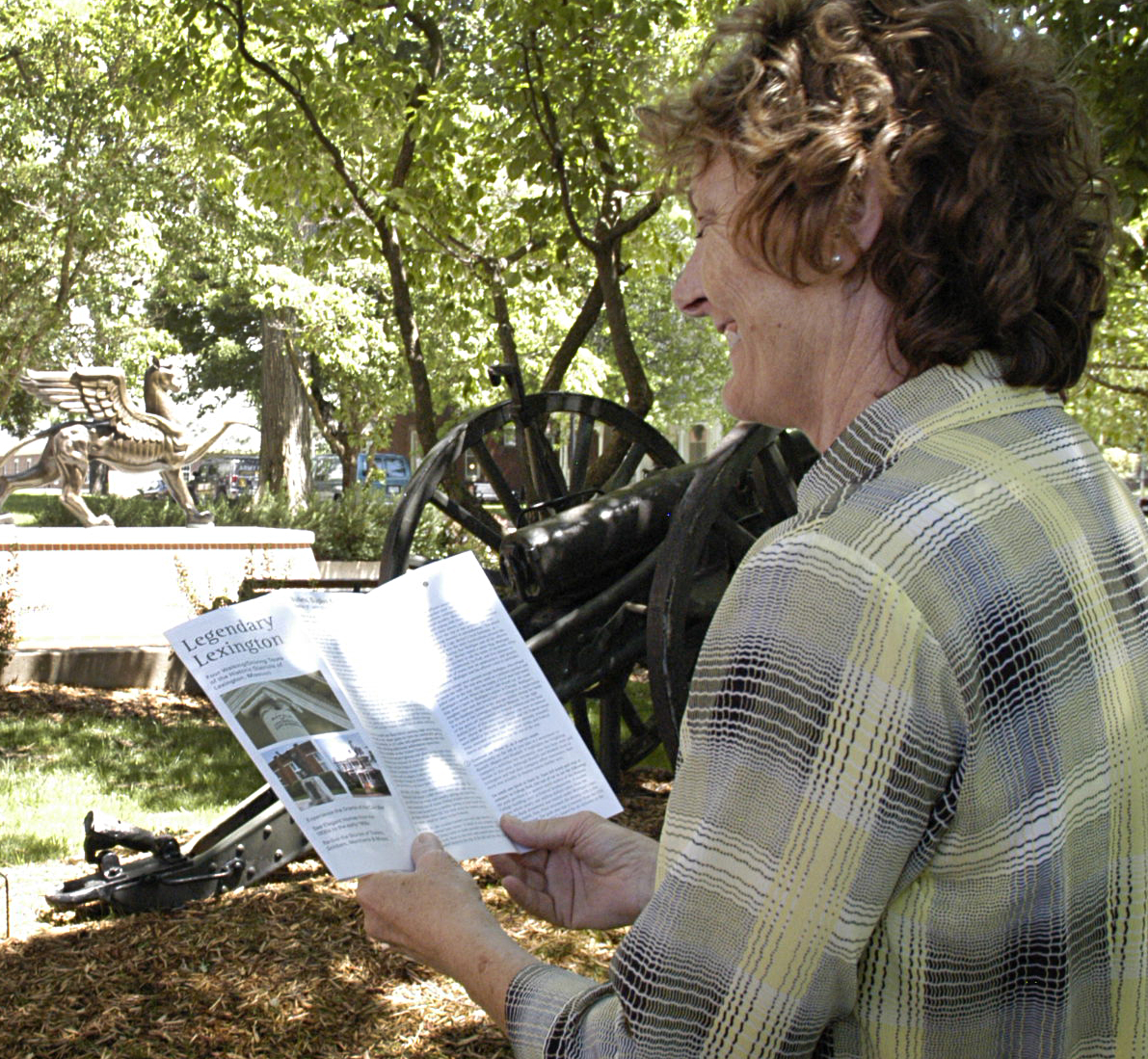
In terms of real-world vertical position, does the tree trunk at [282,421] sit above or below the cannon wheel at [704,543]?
below

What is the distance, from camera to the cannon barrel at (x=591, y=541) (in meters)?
4.44

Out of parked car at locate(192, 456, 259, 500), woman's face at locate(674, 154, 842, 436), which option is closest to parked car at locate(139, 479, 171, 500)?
parked car at locate(192, 456, 259, 500)

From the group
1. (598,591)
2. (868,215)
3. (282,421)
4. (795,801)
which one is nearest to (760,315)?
(868,215)

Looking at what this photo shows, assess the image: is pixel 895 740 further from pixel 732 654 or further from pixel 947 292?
pixel 947 292

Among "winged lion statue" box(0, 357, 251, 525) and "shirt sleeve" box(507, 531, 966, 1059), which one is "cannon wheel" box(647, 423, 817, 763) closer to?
"shirt sleeve" box(507, 531, 966, 1059)

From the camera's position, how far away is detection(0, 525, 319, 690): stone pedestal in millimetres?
11211

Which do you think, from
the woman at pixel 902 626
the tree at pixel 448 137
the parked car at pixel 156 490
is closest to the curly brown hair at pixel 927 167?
the woman at pixel 902 626

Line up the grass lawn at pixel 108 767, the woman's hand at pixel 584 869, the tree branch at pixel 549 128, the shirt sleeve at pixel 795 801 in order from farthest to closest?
1. the tree branch at pixel 549 128
2. the grass lawn at pixel 108 767
3. the woman's hand at pixel 584 869
4. the shirt sleeve at pixel 795 801

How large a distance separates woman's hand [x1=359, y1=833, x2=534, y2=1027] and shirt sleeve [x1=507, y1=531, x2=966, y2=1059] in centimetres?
29

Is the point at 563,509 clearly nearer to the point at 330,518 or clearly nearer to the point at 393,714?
the point at 393,714

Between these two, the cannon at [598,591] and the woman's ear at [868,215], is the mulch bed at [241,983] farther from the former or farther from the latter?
the woman's ear at [868,215]

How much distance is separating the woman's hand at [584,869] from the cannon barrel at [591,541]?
2.79 m

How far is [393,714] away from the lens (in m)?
1.56

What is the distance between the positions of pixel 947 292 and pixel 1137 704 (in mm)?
385
